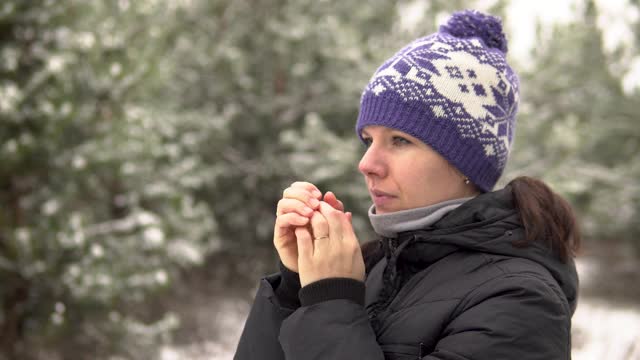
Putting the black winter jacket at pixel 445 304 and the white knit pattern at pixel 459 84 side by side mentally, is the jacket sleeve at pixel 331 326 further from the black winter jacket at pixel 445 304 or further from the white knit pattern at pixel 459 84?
the white knit pattern at pixel 459 84

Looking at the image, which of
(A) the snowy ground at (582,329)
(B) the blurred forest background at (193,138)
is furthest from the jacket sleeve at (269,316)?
(A) the snowy ground at (582,329)

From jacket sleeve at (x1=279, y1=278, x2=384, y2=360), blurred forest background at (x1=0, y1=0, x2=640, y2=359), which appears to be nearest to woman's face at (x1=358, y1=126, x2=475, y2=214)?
jacket sleeve at (x1=279, y1=278, x2=384, y2=360)

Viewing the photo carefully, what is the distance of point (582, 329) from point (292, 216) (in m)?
7.12

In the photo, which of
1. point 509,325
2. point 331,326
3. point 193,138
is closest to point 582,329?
point 193,138

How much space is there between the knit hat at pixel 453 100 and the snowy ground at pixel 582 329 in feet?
15.1

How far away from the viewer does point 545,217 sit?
138 centimetres

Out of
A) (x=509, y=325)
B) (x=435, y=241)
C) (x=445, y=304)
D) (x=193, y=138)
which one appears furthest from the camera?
(x=193, y=138)

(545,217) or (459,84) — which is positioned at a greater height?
(459,84)

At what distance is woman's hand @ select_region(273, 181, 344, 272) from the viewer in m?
1.32

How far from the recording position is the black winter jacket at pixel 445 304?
116 cm

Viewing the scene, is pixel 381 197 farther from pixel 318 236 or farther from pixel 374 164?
pixel 318 236

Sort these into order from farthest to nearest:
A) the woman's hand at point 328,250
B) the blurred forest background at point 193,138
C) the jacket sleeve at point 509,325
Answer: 1. the blurred forest background at point 193,138
2. the woman's hand at point 328,250
3. the jacket sleeve at point 509,325

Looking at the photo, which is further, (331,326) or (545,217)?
(545,217)

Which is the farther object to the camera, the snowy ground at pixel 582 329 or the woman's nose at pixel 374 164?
the snowy ground at pixel 582 329
